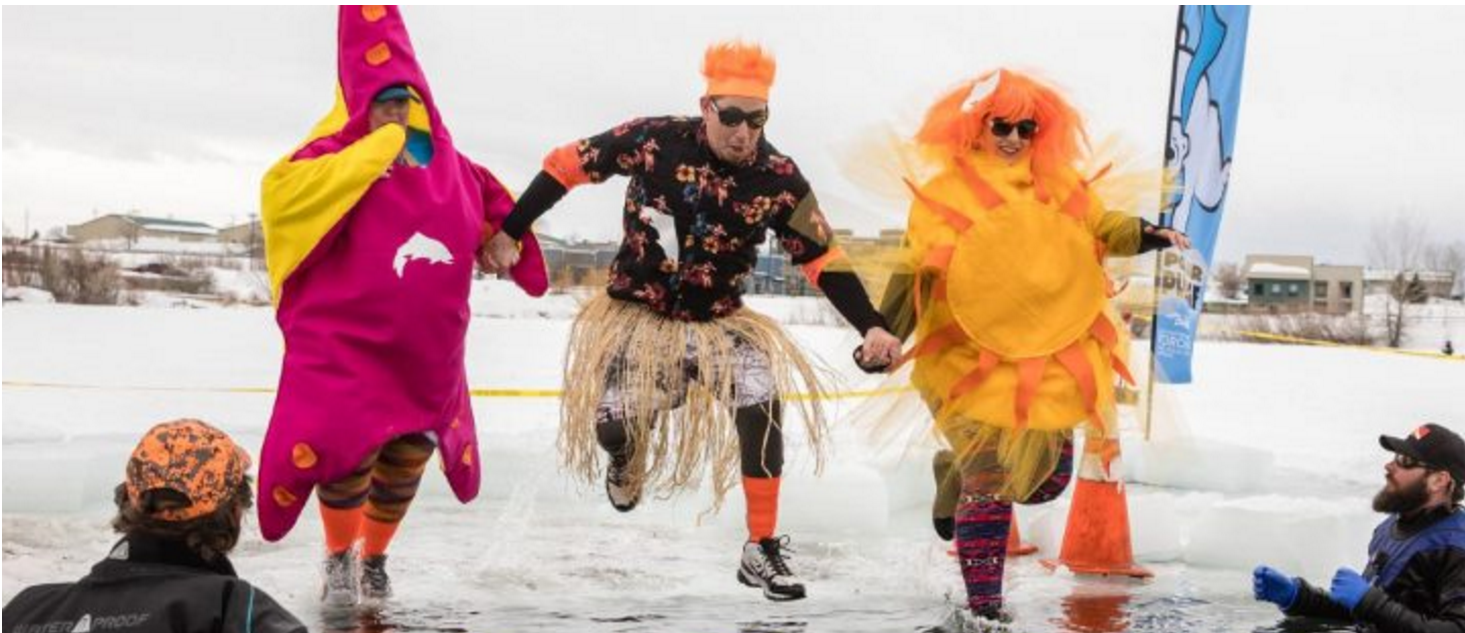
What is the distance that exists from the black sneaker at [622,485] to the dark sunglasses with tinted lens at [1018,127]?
1.45 m

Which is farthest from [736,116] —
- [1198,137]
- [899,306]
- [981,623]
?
[1198,137]

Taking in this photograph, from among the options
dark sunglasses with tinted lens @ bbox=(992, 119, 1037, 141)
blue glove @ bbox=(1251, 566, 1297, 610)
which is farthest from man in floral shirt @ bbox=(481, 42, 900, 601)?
blue glove @ bbox=(1251, 566, 1297, 610)

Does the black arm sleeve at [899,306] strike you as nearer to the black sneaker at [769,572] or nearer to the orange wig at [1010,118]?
the orange wig at [1010,118]

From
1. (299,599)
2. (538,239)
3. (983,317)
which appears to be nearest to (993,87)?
(983,317)

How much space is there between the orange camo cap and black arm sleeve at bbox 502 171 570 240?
77.3 inches

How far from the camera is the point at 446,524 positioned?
21.0 feet

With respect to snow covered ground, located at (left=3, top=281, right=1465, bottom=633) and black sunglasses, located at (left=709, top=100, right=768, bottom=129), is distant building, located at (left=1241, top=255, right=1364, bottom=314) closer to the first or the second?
snow covered ground, located at (left=3, top=281, right=1465, bottom=633)

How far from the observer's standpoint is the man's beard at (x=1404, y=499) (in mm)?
4273

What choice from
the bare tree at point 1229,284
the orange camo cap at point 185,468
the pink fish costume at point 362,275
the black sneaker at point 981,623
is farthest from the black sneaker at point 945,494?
the bare tree at point 1229,284

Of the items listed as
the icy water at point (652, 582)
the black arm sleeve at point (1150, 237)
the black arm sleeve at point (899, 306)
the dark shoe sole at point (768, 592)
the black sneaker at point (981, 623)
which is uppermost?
the black arm sleeve at point (1150, 237)

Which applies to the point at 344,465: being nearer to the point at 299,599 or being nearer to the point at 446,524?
the point at 299,599

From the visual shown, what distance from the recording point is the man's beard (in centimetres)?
427

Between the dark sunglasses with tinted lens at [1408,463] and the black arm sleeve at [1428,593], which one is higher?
the dark sunglasses with tinted lens at [1408,463]

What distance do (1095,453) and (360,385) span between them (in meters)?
2.88
